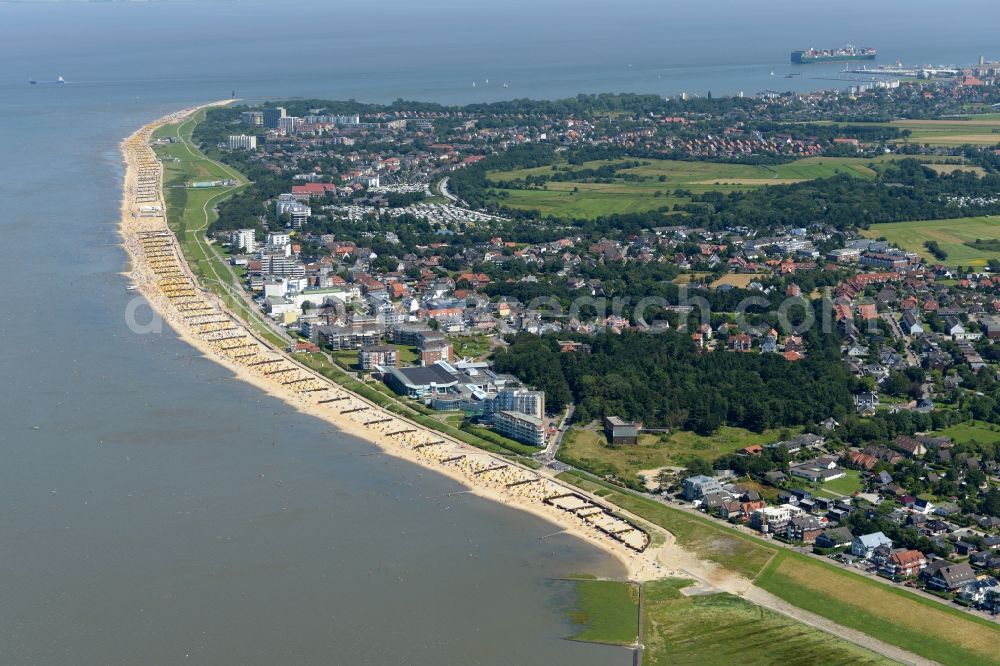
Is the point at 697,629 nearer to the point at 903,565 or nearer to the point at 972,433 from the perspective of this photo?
the point at 903,565

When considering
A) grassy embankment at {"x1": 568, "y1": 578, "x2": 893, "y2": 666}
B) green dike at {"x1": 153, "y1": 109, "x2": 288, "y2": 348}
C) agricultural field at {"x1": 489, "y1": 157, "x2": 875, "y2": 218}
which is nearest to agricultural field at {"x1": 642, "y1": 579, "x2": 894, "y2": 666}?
grassy embankment at {"x1": 568, "y1": 578, "x2": 893, "y2": 666}

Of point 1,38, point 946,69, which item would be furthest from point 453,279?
point 1,38

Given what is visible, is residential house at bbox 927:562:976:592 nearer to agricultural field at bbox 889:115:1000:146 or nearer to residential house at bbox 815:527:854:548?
residential house at bbox 815:527:854:548

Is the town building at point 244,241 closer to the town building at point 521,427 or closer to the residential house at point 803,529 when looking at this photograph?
the town building at point 521,427

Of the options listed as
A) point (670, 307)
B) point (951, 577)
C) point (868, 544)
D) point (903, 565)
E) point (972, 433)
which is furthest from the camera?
point (670, 307)

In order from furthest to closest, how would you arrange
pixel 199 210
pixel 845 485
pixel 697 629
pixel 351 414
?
pixel 199 210, pixel 351 414, pixel 845 485, pixel 697 629

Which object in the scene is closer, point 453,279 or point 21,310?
point 21,310

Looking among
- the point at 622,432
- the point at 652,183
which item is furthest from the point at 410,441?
the point at 652,183

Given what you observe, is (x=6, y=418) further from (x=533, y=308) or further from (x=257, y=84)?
(x=257, y=84)
